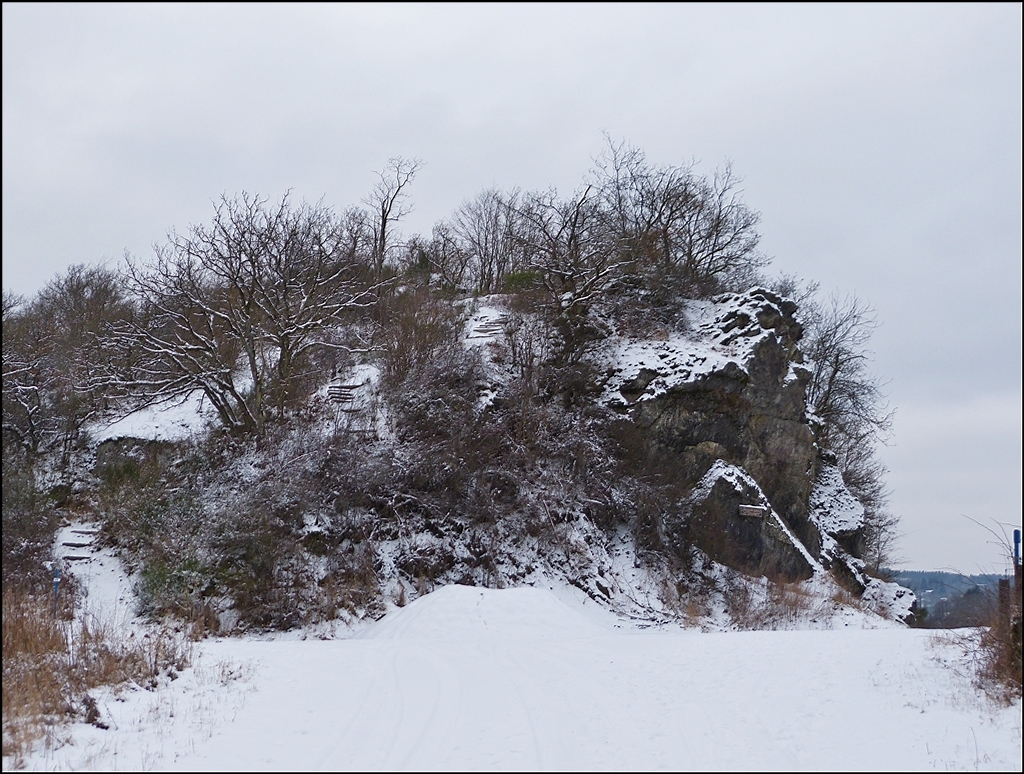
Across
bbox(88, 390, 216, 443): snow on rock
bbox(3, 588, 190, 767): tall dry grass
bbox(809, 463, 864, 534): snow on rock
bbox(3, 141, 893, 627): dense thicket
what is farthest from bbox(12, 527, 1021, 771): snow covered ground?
bbox(809, 463, 864, 534): snow on rock

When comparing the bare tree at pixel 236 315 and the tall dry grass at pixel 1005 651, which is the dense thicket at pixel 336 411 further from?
the tall dry grass at pixel 1005 651

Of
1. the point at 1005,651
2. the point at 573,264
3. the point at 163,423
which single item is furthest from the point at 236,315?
the point at 1005,651

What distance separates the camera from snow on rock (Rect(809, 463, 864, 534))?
22469 mm

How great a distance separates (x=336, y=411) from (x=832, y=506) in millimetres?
16069

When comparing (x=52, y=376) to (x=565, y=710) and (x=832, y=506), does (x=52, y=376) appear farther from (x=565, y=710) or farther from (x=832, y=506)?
(x=832, y=506)

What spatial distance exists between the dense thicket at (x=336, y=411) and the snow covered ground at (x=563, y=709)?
15.6ft

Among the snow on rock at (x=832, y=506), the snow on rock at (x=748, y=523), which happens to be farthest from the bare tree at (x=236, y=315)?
the snow on rock at (x=832, y=506)

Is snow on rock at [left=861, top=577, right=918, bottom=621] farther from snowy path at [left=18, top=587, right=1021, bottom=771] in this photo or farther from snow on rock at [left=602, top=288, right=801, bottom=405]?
snowy path at [left=18, top=587, right=1021, bottom=771]

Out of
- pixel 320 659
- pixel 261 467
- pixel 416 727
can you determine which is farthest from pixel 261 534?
pixel 416 727

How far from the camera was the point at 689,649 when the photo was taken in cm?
1136

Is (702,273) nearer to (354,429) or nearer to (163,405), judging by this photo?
(354,429)

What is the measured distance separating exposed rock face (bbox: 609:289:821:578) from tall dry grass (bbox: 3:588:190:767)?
13.4 m

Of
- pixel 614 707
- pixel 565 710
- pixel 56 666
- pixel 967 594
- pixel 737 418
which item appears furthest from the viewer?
pixel 737 418

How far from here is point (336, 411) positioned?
20.3 metres
